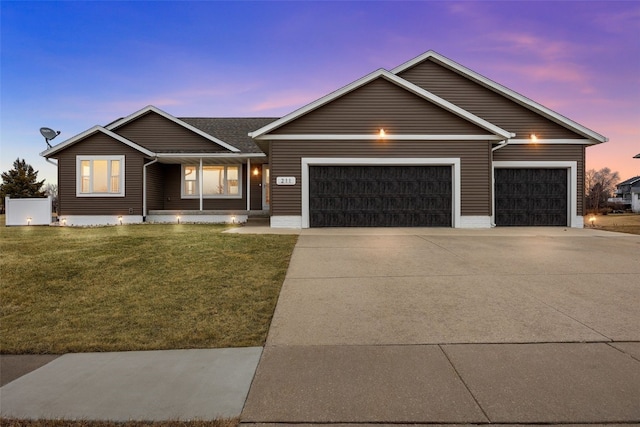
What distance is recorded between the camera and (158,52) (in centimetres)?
2334

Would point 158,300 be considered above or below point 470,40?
below

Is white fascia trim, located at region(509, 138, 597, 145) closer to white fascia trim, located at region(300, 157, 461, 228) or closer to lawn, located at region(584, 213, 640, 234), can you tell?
white fascia trim, located at region(300, 157, 461, 228)

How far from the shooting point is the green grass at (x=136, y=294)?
372cm

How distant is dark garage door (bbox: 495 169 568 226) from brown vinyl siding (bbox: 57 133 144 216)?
16.7 metres

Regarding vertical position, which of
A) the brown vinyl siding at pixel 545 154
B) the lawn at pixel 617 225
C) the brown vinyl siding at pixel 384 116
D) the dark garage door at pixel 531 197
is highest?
the brown vinyl siding at pixel 384 116

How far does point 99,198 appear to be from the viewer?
16.1 metres

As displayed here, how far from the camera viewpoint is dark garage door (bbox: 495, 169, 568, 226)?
→ 47.8 feet

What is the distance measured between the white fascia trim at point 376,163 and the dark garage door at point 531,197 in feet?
8.73

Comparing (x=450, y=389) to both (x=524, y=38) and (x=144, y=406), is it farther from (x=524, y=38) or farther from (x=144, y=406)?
(x=524, y=38)

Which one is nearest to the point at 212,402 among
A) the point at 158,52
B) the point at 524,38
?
the point at 524,38

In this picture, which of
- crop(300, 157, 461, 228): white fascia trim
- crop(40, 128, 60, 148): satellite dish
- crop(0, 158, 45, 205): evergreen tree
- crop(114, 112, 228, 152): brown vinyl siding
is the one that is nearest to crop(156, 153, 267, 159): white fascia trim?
crop(114, 112, 228, 152): brown vinyl siding

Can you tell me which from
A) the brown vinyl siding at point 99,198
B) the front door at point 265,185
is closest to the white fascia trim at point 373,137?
the front door at point 265,185

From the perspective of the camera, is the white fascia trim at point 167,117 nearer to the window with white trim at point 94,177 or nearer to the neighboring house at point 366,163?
the neighboring house at point 366,163

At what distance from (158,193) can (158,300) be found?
14326mm
